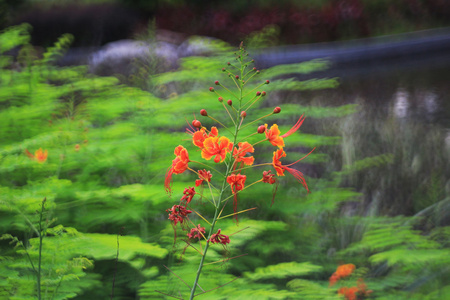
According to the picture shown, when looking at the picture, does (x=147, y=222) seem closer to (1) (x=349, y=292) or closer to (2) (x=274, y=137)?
(1) (x=349, y=292)

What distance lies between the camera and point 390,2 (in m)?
3.32

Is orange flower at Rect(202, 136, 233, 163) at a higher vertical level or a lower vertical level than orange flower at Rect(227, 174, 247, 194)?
higher

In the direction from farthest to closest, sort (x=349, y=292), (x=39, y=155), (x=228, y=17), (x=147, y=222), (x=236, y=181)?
(x=228, y=17) < (x=147, y=222) < (x=39, y=155) < (x=349, y=292) < (x=236, y=181)

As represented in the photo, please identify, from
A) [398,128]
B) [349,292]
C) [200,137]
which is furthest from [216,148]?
[398,128]

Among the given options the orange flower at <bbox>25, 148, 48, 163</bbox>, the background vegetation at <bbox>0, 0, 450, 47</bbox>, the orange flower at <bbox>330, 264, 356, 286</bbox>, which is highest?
the background vegetation at <bbox>0, 0, 450, 47</bbox>

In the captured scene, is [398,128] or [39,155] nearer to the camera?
[39,155]

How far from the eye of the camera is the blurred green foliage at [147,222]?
40.7 inches

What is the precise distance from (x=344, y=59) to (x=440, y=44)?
618 mm

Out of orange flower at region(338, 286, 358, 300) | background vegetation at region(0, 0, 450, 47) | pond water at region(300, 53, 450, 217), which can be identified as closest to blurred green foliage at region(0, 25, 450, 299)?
orange flower at region(338, 286, 358, 300)

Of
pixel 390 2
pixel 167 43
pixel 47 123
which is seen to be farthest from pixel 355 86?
pixel 47 123

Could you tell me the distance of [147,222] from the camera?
148 centimetres

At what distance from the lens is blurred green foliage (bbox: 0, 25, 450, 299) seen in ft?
3.39

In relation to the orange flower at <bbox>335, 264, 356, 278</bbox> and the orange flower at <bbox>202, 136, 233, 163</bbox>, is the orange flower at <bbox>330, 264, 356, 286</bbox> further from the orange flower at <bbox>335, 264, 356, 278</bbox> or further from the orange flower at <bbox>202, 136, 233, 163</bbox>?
the orange flower at <bbox>202, 136, 233, 163</bbox>

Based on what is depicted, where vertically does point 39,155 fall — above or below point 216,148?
below
